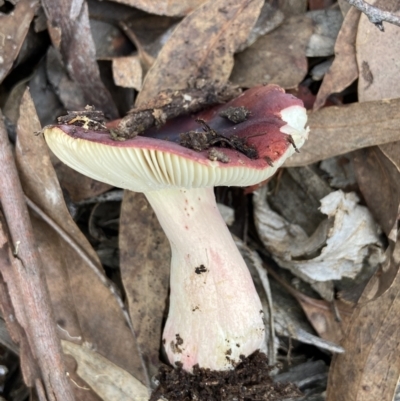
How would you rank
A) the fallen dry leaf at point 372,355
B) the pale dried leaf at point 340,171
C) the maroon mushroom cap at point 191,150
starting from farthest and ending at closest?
1. the pale dried leaf at point 340,171
2. the fallen dry leaf at point 372,355
3. the maroon mushroom cap at point 191,150

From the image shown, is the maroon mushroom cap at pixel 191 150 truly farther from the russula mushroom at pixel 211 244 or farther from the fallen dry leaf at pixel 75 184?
the fallen dry leaf at pixel 75 184

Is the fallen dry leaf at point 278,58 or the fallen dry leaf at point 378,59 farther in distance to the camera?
the fallen dry leaf at point 278,58

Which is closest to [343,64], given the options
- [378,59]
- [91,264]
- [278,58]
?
[378,59]

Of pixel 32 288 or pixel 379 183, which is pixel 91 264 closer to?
pixel 32 288

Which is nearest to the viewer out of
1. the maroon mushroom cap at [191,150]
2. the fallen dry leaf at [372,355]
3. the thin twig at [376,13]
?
the maroon mushroom cap at [191,150]

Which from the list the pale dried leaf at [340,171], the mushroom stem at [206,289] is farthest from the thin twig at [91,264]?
the pale dried leaf at [340,171]
